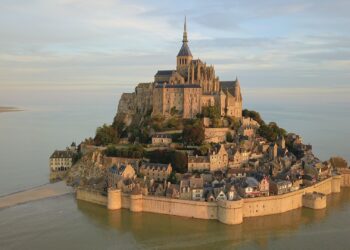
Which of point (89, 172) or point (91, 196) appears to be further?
point (89, 172)

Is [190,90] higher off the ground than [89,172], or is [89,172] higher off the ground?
[190,90]

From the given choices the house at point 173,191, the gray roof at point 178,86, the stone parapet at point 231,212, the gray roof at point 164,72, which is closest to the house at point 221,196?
the stone parapet at point 231,212

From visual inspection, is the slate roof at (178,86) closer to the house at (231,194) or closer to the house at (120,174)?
the house at (120,174)

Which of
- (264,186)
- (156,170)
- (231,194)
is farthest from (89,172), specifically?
(264,186)

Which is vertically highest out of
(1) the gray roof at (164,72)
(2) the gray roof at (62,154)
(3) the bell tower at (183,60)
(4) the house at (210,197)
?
(3) the bell tower at (183,60)

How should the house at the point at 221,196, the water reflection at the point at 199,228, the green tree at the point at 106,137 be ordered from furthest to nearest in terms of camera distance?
the green tree at the point at 106,137 → the house at the point at 221,196 → the water reflection at the point at 199,228

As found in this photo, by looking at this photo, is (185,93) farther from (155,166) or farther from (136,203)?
(136,203)
